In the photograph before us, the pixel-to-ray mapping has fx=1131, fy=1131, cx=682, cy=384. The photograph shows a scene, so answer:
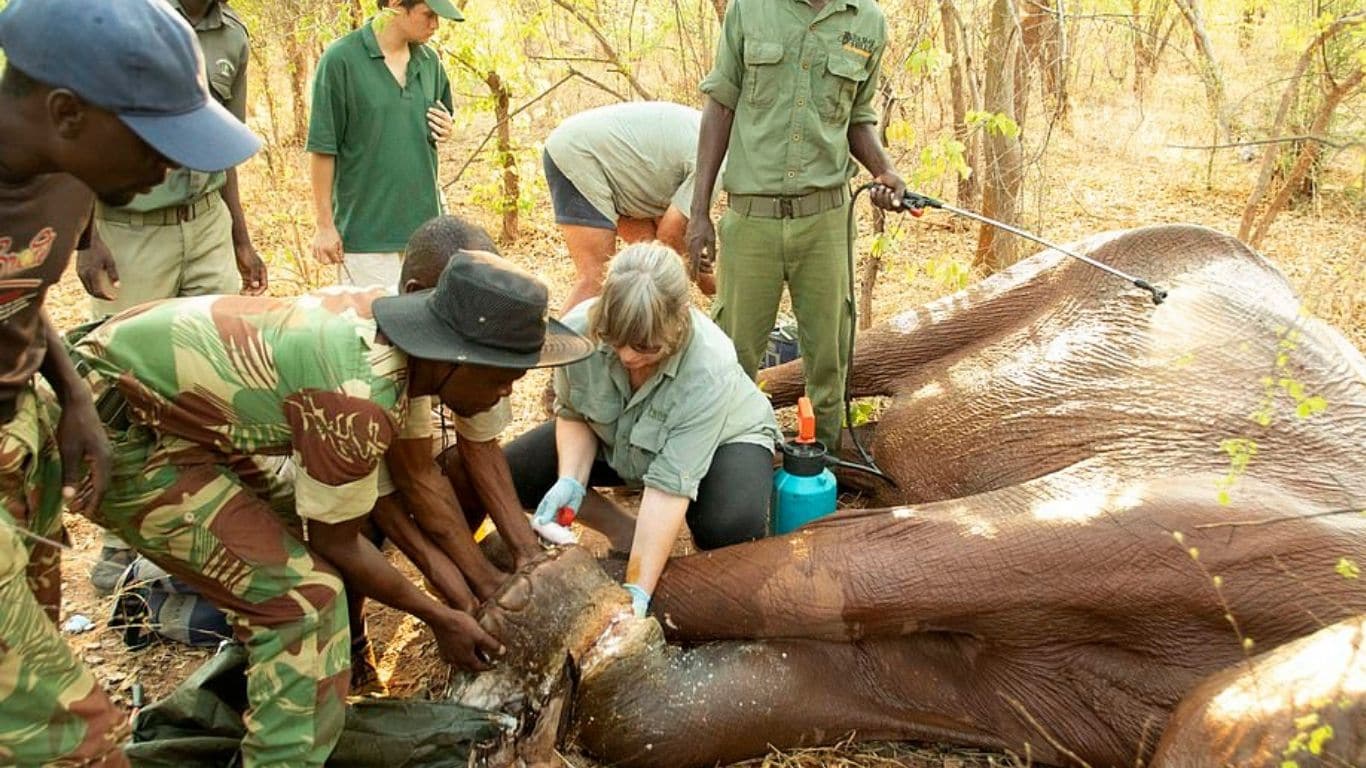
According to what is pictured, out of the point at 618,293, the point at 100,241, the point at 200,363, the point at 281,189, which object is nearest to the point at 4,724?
the point at 200,363

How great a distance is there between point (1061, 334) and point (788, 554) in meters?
1.34

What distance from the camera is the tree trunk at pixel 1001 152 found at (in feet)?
16.9

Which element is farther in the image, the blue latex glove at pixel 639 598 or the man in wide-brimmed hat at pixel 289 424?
the blue latex glove at pixel 639 598

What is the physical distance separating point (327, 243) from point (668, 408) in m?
1.74

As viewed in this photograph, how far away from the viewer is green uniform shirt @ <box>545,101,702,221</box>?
15.0 ft

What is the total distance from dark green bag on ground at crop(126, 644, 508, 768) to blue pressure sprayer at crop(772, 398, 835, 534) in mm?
1185

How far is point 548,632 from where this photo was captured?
282 cm

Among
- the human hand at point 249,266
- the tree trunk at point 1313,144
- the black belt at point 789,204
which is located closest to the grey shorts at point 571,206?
the black belt at point 789,204

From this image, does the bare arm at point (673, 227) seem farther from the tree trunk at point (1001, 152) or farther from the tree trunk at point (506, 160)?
the tree trunk at point (506, 160)

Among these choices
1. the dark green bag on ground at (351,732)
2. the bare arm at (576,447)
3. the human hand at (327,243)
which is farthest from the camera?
the human hand at (327,243)

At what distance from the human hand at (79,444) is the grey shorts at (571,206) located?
8.34ft

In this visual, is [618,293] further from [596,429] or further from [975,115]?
[975,115]

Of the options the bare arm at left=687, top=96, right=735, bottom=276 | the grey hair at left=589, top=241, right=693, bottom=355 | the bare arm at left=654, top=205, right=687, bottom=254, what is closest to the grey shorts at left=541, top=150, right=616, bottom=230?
the bare arm at left=654, top=205, right=687, bottom=254

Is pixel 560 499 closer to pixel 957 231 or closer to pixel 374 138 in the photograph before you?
pixel 374 138
